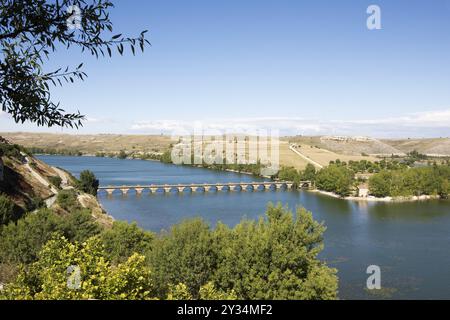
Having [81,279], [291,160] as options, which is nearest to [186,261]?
[81,279]

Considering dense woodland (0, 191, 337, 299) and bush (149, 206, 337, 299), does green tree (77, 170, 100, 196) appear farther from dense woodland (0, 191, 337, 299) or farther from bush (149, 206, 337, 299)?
bush (149, 206, 337, 299)

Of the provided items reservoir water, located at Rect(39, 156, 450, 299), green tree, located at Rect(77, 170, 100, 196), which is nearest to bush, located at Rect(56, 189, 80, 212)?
reservoir water, located at Rect(39, 156, 450, 299)

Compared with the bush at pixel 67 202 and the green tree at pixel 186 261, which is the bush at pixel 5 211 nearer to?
the bush at pixel 67 202

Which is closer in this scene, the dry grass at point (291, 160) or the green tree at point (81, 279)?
the green tree at point (81, 279)

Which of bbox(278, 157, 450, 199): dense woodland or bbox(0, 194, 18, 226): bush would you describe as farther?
bbox(278, 157, 450, 199): dense woodland

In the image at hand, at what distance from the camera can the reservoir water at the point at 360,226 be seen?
25.5 metres

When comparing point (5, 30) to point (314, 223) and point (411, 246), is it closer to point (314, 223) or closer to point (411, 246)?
point (314, 223)

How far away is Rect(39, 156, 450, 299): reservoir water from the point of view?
25516 millimetres

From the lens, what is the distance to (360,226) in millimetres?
42438

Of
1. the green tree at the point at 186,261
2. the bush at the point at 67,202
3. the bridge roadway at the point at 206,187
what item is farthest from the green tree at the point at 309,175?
the green tree at the point at 186,261

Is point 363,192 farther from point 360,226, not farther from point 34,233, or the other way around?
point 34,233

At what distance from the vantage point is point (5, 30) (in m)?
3.67

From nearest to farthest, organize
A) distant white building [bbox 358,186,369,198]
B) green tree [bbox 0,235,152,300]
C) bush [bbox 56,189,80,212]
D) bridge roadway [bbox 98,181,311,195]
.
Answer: green tree [bbox 0,235,152,300], bush [bbox 56,189,80,212], distant white building [bbox 358,186,369,198], bridge roadway [bbox 98,181,311,195]
